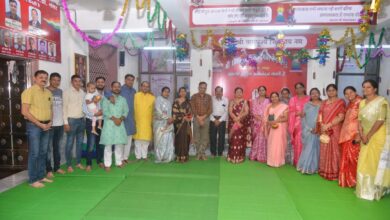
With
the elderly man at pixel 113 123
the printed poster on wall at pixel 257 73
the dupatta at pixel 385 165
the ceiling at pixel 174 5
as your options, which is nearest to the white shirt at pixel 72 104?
the elderly man at pixel 113 123

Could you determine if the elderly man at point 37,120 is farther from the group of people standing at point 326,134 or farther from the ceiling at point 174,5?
Answer: the group of people standing at point 326,134

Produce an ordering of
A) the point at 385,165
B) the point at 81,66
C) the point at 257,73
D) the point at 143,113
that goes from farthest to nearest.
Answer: the point at 257,73, the point at 81,66, the point at 143,113, the point at 385,165

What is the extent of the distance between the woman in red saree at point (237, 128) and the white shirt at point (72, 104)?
103 inches

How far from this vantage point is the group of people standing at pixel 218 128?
11.8 feet

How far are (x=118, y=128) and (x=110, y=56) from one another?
13.5 feet

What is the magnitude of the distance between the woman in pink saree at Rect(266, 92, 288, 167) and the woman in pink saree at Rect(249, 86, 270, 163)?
0.19 metres

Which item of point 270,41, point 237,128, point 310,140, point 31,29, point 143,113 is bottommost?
point 310,140

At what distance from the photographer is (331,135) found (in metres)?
4.28

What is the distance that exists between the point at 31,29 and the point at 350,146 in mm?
4987

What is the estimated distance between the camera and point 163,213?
3039 millimetres

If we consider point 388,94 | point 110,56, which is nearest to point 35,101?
point 110,56

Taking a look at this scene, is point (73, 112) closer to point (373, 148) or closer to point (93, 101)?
A: point (93, 101)

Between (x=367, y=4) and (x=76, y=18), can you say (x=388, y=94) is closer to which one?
(x=367, y=4)

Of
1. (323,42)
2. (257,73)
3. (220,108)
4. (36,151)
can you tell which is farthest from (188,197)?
(257,73)
